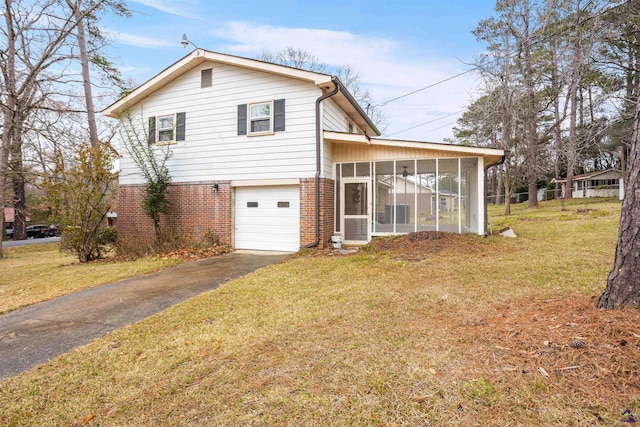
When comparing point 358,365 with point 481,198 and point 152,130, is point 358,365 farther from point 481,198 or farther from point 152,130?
point 152,130


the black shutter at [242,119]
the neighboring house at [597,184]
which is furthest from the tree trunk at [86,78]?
the neighboring house at [597,184]

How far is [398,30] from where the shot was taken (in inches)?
544

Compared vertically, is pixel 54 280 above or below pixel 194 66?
below

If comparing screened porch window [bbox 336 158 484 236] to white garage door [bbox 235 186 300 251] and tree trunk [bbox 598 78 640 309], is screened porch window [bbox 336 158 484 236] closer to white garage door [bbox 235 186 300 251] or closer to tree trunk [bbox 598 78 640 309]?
white garage door [bbox 235 186 300 251]

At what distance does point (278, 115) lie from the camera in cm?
969

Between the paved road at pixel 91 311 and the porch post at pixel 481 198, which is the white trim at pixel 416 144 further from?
the paved road at pixel 91 311

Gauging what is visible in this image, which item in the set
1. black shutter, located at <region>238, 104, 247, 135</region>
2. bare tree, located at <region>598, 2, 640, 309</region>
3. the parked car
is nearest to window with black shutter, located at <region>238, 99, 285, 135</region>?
black shutter, located at <region>238, 104, 247, 135</region>

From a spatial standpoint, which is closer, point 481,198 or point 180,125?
point 481,198

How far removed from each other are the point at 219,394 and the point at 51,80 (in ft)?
53.0

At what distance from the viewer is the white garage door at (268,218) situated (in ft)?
32.3

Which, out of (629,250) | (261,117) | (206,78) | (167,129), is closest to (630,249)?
(629,250)

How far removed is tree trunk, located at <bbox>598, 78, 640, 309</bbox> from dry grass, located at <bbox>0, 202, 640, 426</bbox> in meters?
0.17

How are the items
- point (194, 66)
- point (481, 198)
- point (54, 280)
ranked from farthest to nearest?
1. point (194, 66)
2. point (481, 198)
3. point (54, 280)

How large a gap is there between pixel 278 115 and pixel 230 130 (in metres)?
1.71
